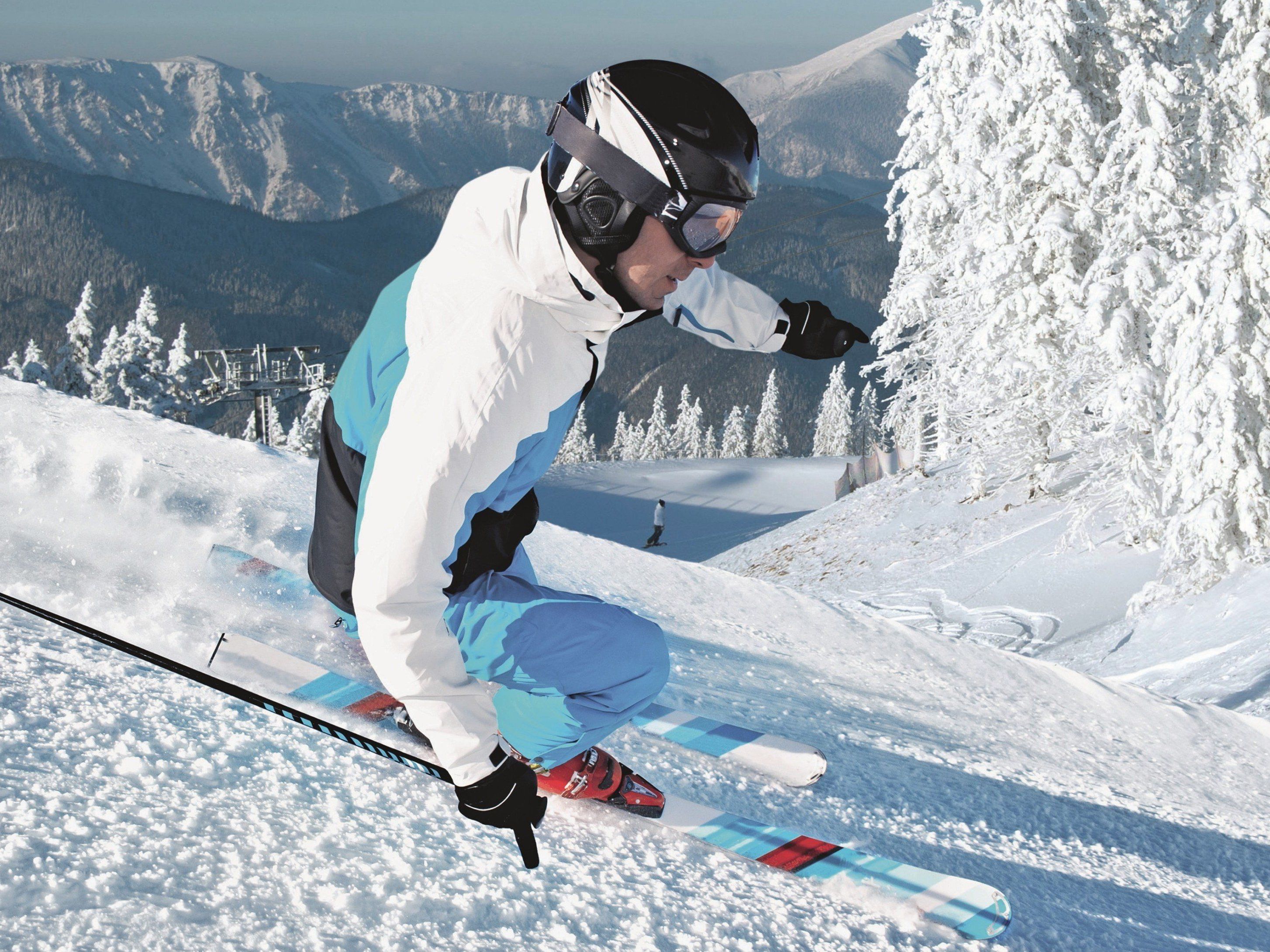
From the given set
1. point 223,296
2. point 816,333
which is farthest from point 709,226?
point 223,296

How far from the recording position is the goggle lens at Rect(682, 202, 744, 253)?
1988mm

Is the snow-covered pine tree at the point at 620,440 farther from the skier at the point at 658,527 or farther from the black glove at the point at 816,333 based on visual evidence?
the black glove at the point at 816,333

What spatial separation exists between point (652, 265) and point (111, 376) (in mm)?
43893

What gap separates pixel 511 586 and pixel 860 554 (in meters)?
15.8

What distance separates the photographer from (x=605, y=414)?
512 ft

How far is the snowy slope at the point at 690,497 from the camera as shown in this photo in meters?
31.8

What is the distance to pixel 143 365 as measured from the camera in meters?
37.0

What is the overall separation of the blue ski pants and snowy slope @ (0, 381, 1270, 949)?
26 centimetres


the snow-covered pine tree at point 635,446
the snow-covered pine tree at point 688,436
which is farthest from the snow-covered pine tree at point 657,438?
the snow-covered pine tree at point 688,436

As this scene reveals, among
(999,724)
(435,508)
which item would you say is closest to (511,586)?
(435,508)

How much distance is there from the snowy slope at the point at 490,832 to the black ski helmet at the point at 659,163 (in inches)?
59.1

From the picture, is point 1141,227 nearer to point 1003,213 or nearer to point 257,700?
point 1003,213

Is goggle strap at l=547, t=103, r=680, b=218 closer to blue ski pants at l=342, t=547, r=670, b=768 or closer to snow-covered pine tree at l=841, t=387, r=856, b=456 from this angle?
blue ski pants at l=342, t=547, r=670, b=768

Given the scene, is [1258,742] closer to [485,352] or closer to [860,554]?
[485,352]
